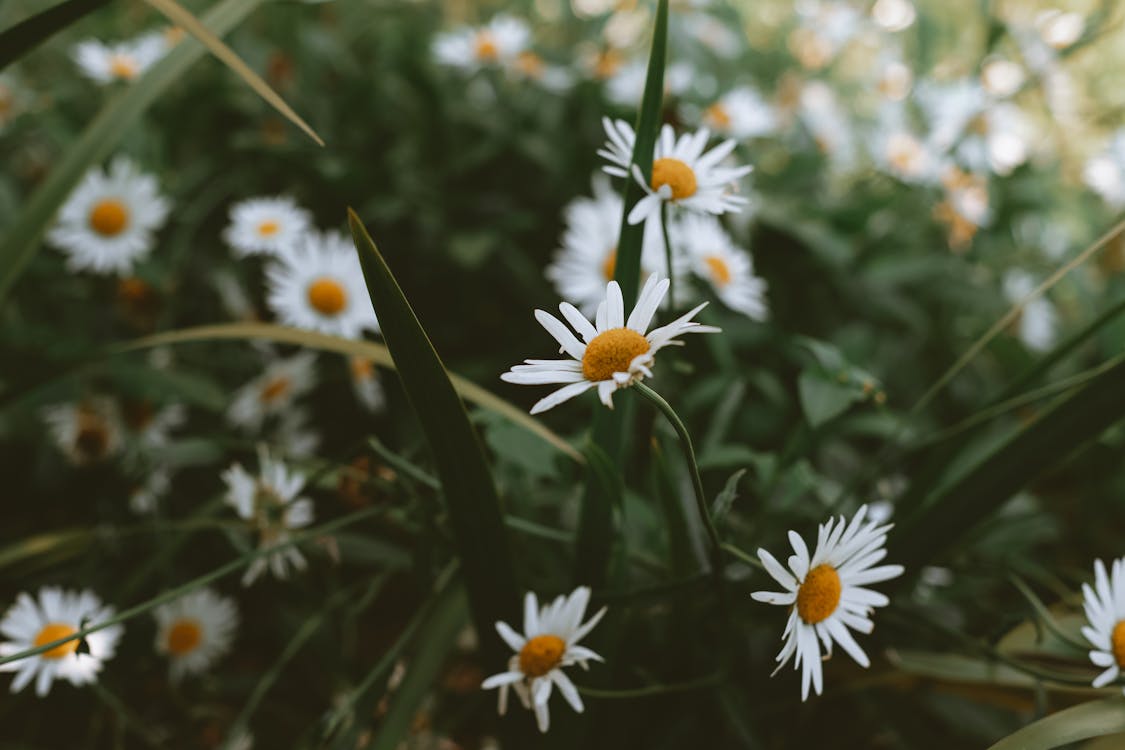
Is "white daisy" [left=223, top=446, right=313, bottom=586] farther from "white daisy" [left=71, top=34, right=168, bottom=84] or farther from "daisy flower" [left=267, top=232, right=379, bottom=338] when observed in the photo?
"white daisy" [left=71, top=34, right=168, bottom=84]

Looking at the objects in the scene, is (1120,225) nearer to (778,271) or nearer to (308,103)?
(778,271)

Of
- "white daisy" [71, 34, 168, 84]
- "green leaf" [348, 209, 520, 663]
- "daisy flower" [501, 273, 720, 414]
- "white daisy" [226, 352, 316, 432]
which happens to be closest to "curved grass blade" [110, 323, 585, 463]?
"green leaf" [348, 209, 520, 663]

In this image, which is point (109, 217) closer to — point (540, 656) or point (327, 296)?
point (327, 296)

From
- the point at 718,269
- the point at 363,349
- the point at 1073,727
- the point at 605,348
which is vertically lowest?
the point at 1073,727

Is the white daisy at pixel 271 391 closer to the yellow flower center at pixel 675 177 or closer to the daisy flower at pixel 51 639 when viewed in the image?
the daisy flower at pixel 51 639

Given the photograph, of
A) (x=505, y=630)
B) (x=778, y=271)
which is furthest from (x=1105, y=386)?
(x=778, y=271)

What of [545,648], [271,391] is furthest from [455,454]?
[271,391]
